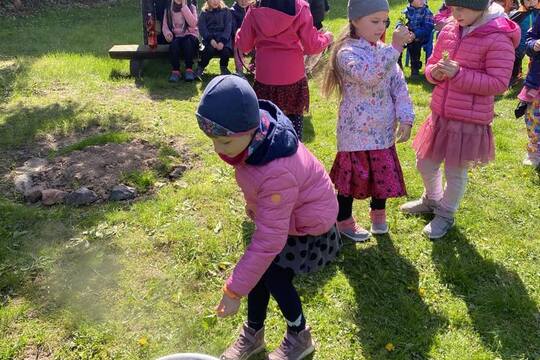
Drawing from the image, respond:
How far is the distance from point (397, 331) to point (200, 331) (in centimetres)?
114

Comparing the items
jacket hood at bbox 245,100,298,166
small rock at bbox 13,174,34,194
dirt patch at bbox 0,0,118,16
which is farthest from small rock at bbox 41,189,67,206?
dirt patch at bbox 0,0,118,16

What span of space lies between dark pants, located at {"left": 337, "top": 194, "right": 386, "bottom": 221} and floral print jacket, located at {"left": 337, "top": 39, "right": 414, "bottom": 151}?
387 mm

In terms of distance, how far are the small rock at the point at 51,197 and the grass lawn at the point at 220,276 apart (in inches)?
3.3

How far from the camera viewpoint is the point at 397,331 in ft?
10.0

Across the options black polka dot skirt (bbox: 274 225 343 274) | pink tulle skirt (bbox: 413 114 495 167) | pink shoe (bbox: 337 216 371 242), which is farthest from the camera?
pink shoe (bbox: 337 216 371 242)

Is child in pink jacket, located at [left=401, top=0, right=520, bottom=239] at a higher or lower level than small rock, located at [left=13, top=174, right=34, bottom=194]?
higher

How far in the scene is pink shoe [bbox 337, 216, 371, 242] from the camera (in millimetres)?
3793

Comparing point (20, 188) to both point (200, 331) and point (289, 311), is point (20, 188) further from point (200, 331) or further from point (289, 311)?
point (289, 311)

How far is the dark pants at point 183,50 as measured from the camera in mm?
7789

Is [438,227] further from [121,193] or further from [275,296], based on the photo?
[121,193]

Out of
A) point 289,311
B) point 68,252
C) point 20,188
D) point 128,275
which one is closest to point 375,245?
point 289,311

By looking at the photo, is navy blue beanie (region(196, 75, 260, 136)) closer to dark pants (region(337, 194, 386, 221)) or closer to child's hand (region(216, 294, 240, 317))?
child's hand (region(216, 294, 240, 317))

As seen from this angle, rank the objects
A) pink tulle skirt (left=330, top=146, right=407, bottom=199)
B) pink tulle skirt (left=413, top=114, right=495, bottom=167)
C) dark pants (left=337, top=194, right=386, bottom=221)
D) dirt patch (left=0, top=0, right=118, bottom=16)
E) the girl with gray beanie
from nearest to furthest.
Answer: the girl with gray beanie
pink tulle skirt (left=330, top=146, right=407, bottom=199)
pink tulle skirt (left=413, top=114, right=495, bottom=167)
dark pants (left=337, top=194, right=386, bottom=221)
dirt patch (left=0, top=0, right=118, bottom=16)

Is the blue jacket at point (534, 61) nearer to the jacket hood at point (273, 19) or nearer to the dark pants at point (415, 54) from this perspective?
the jacket hood at point (273, 19)
